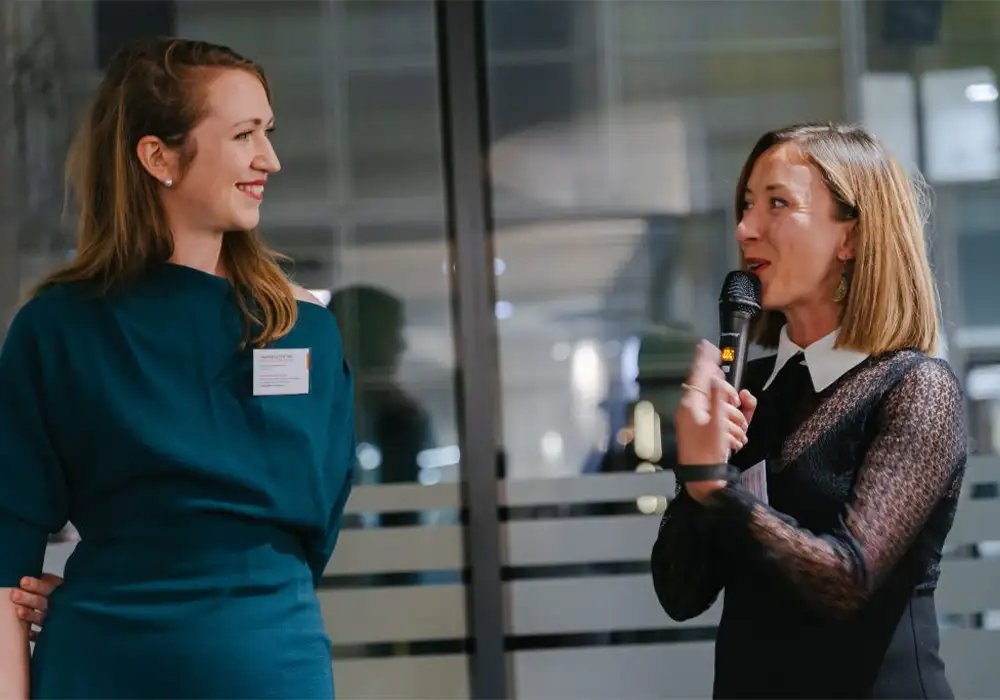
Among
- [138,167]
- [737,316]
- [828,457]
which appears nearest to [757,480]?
[828,457]

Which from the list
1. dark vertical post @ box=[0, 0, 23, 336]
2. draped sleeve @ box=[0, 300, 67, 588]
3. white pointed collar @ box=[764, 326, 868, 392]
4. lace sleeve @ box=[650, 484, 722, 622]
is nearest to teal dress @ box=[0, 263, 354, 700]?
draped sleeve @ box=[0, 300, 67, 588]

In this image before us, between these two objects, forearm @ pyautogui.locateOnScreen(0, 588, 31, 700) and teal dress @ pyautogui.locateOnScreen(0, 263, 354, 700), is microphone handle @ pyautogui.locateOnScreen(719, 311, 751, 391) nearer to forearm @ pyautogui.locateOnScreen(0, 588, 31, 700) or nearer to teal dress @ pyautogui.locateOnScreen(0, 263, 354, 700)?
teal dress @ pyautogui.locateOnScreen(0, 263, 354, 700)

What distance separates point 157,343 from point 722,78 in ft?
9.15

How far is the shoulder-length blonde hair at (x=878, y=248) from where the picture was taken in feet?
4.85

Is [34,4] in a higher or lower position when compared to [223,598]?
higher

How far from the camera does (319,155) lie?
3.91 meters

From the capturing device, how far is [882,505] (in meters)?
1.36

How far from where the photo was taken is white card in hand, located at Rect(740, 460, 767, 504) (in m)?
1.48

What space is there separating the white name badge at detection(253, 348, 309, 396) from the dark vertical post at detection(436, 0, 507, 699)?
2.20m

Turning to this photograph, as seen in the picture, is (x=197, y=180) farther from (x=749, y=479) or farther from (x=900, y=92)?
(x=900, y=92)

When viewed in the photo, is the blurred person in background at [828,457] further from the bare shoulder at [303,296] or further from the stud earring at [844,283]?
the bare shoulder at [303,296]

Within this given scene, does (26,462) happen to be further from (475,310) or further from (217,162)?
(475,310)

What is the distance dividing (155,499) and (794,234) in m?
0.89

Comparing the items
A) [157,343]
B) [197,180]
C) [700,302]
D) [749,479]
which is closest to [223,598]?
[157,343]
